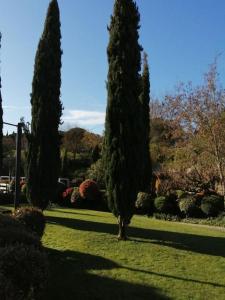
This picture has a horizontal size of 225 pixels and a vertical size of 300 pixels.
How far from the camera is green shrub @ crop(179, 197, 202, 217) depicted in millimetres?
20516

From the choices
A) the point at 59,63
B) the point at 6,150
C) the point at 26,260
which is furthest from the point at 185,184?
the point at 6,150

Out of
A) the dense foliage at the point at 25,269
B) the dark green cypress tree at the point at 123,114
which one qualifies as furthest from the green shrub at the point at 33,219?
the dense foliage at the point at 25,269

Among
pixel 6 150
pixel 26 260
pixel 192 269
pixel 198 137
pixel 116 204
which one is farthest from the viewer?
pixel 6 150

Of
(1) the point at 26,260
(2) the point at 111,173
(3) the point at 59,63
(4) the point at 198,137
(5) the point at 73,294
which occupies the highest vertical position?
(3) the point at 59,63

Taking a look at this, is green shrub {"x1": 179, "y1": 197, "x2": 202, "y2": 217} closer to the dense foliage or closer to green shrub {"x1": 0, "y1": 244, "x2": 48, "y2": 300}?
the dense foliage

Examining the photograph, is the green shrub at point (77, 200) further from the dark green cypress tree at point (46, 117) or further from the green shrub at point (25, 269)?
the green shrub at point (25, 269)

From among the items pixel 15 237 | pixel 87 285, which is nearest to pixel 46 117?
pixel 87 285

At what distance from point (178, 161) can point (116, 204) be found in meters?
11.5

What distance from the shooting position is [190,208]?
2050 cm

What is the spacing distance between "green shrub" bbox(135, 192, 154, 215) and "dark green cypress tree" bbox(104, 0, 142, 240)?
9.34m

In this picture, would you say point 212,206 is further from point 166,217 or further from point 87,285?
point 87,285

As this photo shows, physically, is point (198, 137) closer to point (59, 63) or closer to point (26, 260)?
point (59, 63)

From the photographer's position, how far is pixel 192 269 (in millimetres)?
9641

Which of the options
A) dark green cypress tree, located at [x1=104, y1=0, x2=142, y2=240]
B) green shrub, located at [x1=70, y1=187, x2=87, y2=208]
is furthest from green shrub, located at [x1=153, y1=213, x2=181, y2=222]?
dark green cypress tree, located at [x1=104, y1=0, x2=142, y2=240]
